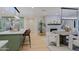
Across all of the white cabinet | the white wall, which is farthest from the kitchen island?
the white cabinet

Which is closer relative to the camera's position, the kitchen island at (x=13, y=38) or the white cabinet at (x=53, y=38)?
the kitchen island at (x=13, y=38)

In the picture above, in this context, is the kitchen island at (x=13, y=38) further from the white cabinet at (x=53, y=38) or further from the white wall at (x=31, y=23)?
the white cabinet at (x=53, y=38)

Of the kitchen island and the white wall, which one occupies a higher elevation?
the white wall

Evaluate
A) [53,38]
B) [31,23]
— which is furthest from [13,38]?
[53,38]

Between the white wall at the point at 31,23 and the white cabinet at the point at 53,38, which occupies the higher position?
the white wall at the point at 31,23

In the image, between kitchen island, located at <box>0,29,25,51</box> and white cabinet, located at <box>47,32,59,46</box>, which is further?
white cabinet, located at <box>47,32,59,46</box>

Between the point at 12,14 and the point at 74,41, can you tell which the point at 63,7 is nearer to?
the point at 74,41

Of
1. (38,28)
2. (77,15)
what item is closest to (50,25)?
(38,28)

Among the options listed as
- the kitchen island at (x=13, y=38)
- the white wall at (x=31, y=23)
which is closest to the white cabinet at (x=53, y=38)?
the white wall at (x=31, y=23)

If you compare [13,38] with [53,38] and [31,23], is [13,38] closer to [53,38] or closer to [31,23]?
[31,23]

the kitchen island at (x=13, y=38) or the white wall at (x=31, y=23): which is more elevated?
the white wall at (x=31, y=23)

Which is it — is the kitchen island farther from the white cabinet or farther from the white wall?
the white cabinet

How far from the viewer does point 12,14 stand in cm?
106
